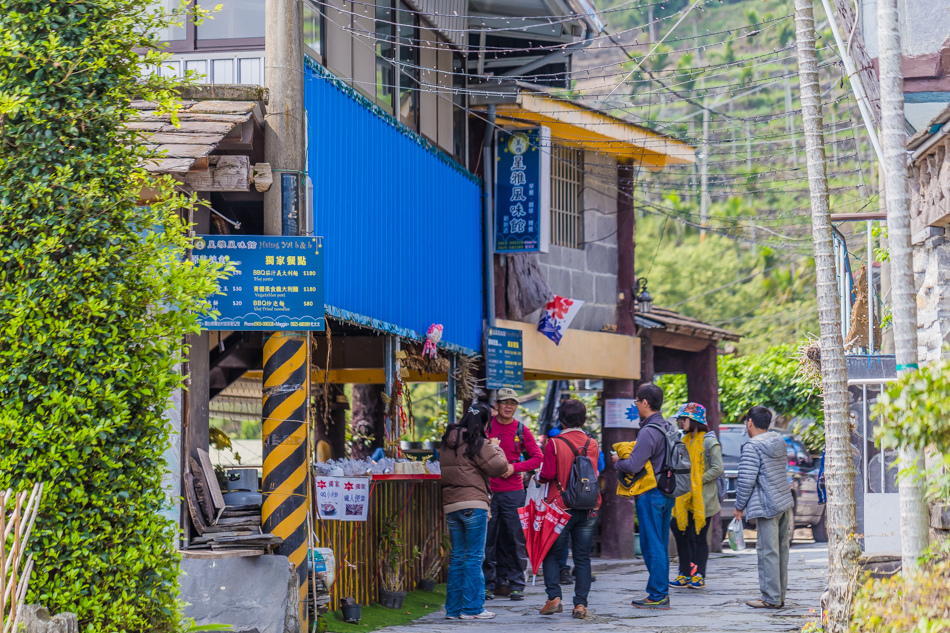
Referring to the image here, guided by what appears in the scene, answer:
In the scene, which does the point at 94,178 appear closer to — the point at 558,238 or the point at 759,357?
the point at 558,238

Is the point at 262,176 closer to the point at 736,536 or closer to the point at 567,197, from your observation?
the point at 736,536

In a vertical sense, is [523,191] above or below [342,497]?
above

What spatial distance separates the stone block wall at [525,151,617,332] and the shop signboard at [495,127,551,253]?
1436 mm

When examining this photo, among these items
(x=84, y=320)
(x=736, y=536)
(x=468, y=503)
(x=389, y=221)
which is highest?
(x=389, y=221)

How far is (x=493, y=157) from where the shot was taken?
15617mm

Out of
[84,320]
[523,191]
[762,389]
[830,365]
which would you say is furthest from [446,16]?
[762,389]

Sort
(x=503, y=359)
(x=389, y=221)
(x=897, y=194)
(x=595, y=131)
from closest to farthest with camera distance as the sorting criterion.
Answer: (x=897, y=194) → (x=389, y=221) → (x=503, y=359) → (x=595, y=131)

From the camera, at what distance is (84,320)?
6188 mm

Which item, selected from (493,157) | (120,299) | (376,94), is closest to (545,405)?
(493,157)

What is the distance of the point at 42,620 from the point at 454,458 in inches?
190

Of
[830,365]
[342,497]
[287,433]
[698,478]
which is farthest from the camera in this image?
[698,478]

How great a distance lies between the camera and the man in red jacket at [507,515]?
11922mm

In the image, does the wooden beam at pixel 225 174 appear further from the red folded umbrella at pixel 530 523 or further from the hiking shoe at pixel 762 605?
the hiking shoe at pixel 762 605

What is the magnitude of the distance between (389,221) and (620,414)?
22.4 ft
